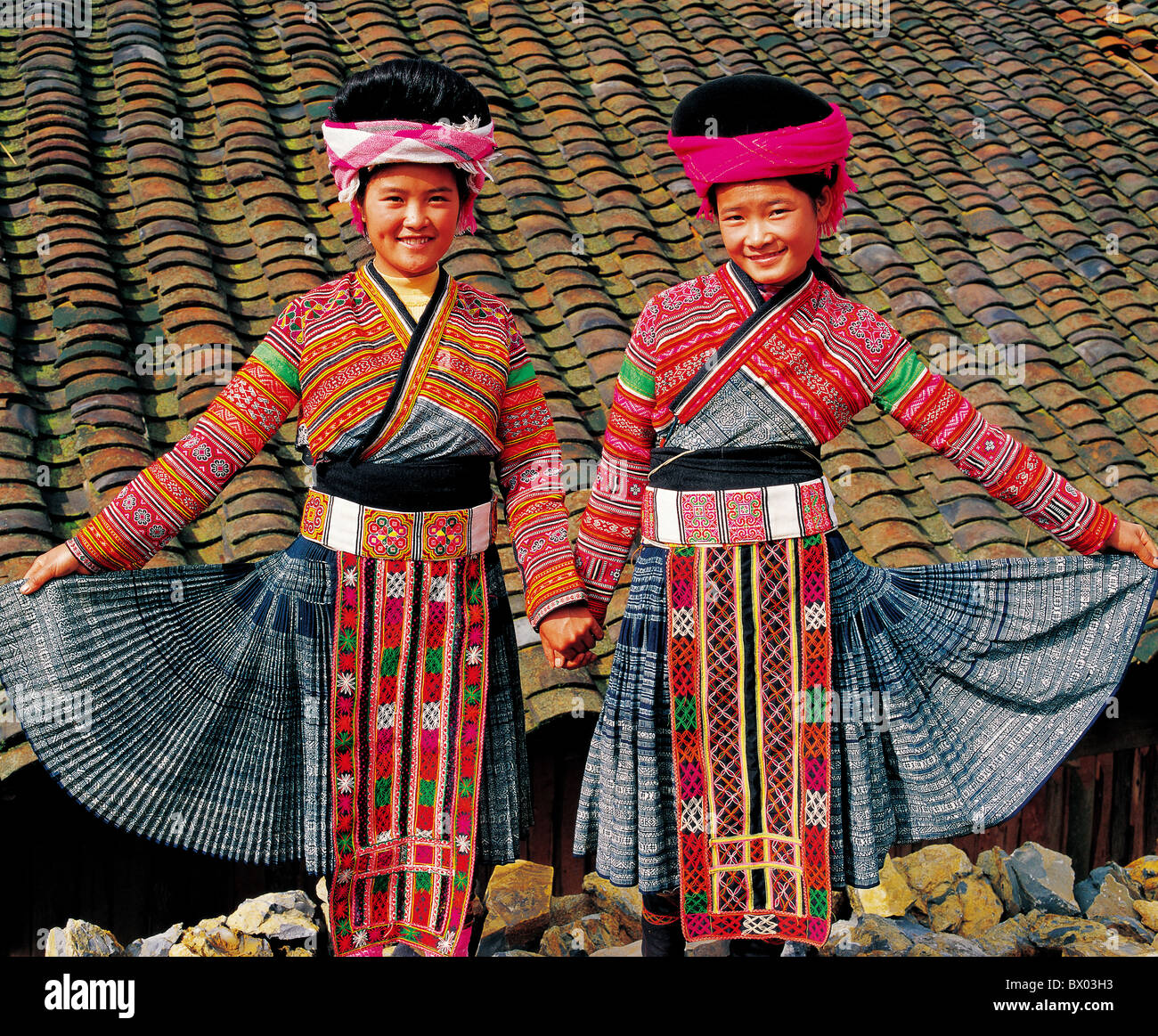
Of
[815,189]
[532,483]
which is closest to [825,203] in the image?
[815,189]

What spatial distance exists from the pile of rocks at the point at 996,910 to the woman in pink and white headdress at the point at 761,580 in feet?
3.40

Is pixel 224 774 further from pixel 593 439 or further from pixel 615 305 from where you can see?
pixel 615 305

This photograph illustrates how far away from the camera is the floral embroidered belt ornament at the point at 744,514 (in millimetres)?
2684

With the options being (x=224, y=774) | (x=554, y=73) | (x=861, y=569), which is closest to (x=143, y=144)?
(x=554, y=73)

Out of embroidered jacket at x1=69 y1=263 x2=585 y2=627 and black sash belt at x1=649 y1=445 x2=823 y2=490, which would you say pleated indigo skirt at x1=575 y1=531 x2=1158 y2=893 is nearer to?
black sash belt at x1=649 y1=445 x2=823 y2=490

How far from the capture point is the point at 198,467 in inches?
105

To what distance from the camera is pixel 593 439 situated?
4762 mm

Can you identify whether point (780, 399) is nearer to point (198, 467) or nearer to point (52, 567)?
point (198, 467)

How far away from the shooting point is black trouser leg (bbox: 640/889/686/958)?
2.84m

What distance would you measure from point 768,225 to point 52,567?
1740 mm

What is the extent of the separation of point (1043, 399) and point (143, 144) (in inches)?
171

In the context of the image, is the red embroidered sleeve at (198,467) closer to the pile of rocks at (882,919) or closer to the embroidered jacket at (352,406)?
the embroidered jacket at (352,406)

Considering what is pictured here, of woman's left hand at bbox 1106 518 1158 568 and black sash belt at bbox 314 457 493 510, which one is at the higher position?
black sash belt at bbox 314 457 493 510

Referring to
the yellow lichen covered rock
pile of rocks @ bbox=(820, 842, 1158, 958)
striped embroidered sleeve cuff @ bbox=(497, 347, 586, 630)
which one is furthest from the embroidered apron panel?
the yellow lichen covered rock
